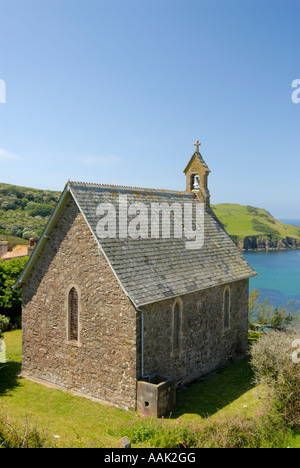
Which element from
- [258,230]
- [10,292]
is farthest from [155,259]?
[258,230]

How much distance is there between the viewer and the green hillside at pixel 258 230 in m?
108

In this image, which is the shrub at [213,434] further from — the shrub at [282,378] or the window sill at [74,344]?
the window sill at [74,344]

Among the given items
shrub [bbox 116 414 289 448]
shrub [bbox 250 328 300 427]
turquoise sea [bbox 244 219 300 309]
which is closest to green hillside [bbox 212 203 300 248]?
turquoise sea [bbox 244 219 300 309]

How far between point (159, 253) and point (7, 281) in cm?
1533

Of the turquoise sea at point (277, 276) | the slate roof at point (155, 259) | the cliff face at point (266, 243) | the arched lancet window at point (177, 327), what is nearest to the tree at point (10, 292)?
the slate roof at point (155, 259)

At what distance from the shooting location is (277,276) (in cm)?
6856

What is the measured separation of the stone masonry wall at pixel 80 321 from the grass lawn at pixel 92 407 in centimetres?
71

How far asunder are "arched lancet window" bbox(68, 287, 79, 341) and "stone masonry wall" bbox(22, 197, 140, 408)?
0.67ft

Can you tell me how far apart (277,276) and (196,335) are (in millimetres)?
56587

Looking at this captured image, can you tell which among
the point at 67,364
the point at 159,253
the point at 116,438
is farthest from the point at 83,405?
the point at 159,253

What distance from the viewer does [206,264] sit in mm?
17969

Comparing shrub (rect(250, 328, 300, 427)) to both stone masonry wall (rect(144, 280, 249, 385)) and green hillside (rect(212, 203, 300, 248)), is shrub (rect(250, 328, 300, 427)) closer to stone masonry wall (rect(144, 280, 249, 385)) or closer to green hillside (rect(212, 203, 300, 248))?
stone masonry wall (rect(144, 280, 249, 385))

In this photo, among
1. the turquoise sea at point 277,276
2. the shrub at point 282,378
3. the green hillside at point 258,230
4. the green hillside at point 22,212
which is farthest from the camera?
the green hillside at point 258,230

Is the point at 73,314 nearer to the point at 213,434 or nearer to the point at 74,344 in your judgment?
the point at 74,344
